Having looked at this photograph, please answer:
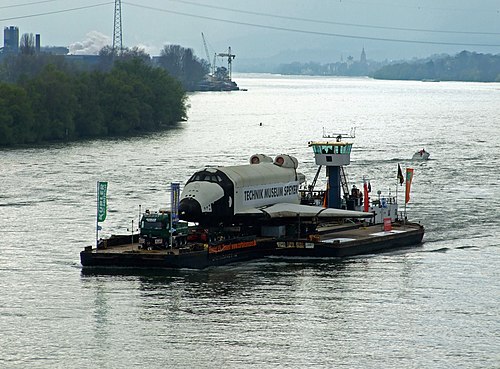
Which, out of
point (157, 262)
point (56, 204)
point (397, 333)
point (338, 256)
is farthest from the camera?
point (56, 204)

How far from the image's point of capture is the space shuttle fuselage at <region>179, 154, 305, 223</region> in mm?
62406

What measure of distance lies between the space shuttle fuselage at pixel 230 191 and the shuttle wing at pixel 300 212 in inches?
16.2

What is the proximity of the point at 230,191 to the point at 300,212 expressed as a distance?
4.41m

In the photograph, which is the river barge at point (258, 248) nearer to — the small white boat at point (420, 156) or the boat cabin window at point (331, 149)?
the boat cabin window at point (331, 149)

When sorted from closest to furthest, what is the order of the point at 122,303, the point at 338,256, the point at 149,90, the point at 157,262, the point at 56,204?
the point at 122,303 → the point at 157,262 → the point at 338,256 → the point at 56,204 → the point at 149,90

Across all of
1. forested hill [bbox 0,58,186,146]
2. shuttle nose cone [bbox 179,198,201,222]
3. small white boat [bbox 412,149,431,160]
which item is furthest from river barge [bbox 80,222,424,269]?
forested hill [bbox 0,58,186,146]

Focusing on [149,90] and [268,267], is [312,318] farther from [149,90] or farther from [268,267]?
[149,90]

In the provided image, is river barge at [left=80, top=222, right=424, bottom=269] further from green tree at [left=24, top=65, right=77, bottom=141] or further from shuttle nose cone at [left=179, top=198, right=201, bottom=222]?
green tree at [left=24, top=65, right=77, bottom=141]

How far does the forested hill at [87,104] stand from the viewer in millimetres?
145375

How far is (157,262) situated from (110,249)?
3.29 meters

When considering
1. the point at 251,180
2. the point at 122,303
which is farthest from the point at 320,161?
the point at 122,303

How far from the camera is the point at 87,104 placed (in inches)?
6437

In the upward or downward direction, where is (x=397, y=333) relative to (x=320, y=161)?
downward

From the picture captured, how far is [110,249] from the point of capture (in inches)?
2424
